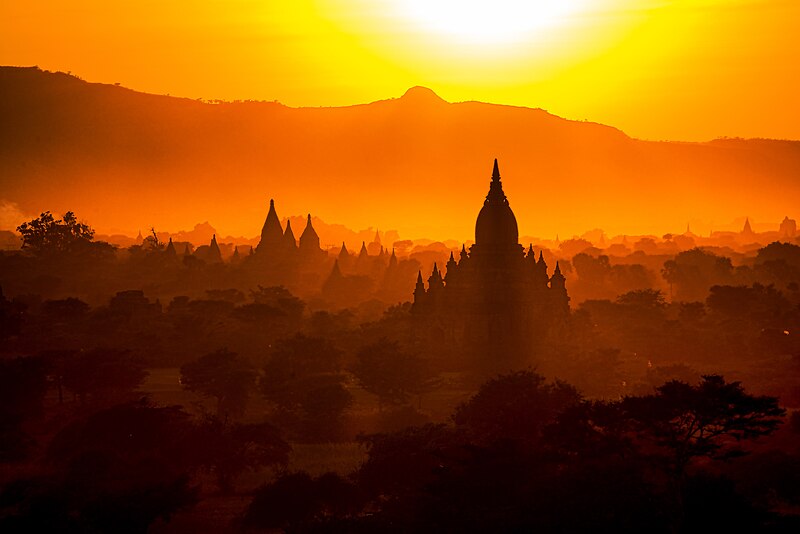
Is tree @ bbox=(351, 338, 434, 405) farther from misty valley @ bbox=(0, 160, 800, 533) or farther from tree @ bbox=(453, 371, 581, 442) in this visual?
tree @ bbox=(453, 371, 581, 442)

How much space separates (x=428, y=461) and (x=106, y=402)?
18.4 meters

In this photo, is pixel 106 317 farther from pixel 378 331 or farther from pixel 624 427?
pixel 624 427

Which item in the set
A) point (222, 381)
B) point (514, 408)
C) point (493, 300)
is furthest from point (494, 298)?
point (514, 408)

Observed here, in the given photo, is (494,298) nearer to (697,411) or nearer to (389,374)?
(389,374)

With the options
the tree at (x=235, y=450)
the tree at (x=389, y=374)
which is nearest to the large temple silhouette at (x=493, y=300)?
the tree at (x=389, y=374)

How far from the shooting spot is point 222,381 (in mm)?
46469

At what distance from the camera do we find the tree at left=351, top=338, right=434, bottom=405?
49188 millimetres

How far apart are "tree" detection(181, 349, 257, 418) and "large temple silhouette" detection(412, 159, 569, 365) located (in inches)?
608

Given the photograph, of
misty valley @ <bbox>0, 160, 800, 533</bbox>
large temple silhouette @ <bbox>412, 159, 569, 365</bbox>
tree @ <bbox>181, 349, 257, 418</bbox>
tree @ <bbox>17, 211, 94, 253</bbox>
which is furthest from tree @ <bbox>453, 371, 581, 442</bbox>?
tree @ <bbox>17, 211, 94, 253</bbox>

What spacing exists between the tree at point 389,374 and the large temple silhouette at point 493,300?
8.07 m

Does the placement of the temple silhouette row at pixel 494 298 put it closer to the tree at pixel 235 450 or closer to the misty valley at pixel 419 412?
the misty valley at pixel 419 412

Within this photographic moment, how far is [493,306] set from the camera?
194 feet

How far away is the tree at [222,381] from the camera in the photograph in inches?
1822

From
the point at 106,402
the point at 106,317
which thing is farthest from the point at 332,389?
the point at 106,317
